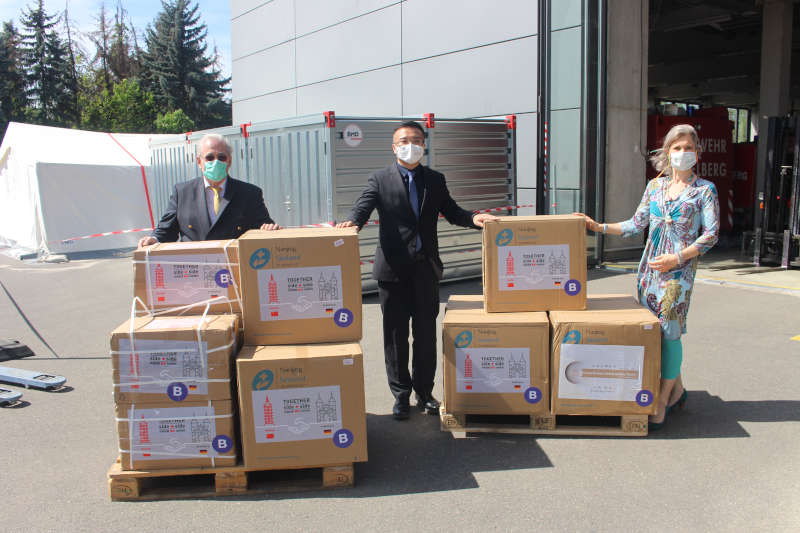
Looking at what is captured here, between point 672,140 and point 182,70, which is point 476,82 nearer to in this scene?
point 672,140

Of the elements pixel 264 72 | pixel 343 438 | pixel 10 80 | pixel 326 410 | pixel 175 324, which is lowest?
pixel 343 438

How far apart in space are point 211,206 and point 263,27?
14.4 meters

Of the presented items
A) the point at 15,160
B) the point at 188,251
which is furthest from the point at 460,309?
the point at 15,160

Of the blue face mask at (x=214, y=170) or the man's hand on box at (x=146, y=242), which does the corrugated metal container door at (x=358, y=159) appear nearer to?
the blue face mask at (x=214, y=170)

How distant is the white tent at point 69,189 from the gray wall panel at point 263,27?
410cm

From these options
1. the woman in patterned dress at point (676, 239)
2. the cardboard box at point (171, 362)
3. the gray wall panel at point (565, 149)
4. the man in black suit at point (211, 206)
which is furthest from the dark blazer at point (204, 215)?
the gray wall panel at point (565, 149)

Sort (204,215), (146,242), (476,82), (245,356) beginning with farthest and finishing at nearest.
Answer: (476,82) < (204,215) < (146,242) < (245,356)

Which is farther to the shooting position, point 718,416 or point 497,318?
point 718,416

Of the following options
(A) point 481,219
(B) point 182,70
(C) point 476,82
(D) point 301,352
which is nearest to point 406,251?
(A) point 481,219

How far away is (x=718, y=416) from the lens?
14.2ft

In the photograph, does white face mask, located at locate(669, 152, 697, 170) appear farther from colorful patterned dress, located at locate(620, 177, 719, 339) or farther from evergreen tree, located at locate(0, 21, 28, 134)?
evergreen tree, located at locate(0, 21, 28, 134)

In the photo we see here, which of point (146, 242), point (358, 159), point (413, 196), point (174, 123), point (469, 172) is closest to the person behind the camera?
point (146, 242)

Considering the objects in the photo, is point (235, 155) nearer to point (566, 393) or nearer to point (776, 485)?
point (566, 393)

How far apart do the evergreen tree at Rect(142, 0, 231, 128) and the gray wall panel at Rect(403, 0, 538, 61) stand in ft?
128
